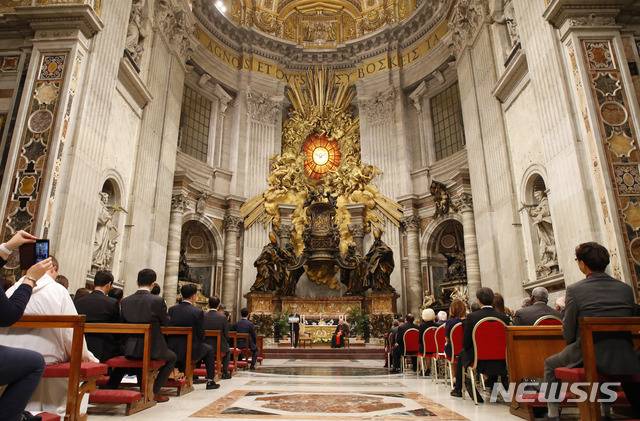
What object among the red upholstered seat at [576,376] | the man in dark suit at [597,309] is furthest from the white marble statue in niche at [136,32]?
the red upholstered seat at [576,376]

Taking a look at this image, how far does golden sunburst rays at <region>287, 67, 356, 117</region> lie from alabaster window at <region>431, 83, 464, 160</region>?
403cm

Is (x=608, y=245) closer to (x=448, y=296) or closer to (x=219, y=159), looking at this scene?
(x=448, y=296)

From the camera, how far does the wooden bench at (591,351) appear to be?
242cm

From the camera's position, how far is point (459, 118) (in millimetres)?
15258

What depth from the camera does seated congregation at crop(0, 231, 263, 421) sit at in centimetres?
177

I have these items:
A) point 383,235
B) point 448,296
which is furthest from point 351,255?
point 448,296

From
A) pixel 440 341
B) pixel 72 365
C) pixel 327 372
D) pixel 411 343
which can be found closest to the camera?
pixel 72 365

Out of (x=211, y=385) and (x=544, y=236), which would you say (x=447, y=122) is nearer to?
(x=544, y=236)

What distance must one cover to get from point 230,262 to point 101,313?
460 inches

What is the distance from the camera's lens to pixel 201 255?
15391mm

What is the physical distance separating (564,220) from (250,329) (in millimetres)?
5333

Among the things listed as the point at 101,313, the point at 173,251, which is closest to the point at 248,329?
the point at 101,313

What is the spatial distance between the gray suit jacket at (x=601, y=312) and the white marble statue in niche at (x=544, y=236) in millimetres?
5790

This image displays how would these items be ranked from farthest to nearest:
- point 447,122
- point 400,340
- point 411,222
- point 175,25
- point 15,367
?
point 447,122, point 411,222, point 175,25, point 400,340, point 15,367
